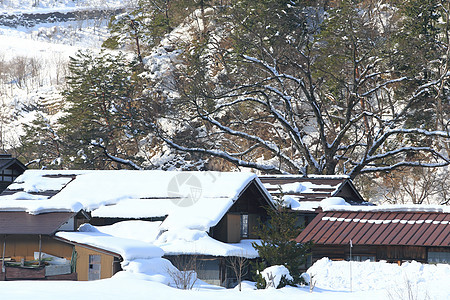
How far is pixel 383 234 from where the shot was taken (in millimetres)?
26609

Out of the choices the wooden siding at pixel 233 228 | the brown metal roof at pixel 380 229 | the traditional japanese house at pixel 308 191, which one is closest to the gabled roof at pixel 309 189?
the traditional japanese house at pixel 308 191

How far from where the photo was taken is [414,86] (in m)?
47.2

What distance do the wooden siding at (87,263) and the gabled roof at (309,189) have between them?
31.5ft

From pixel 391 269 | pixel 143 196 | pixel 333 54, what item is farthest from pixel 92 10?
pixel 391 269

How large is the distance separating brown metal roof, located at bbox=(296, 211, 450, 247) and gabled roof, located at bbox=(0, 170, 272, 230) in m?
4.20

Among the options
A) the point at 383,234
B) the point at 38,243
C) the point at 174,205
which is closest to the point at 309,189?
the point at 174,205

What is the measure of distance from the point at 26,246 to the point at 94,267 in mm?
3875

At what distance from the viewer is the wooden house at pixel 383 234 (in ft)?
83.9

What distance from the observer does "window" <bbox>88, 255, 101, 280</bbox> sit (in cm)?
2600

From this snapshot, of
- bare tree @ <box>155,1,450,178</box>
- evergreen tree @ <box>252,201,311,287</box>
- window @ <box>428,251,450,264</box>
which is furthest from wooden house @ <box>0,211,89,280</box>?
window @ <box>428,251,450,264</box>

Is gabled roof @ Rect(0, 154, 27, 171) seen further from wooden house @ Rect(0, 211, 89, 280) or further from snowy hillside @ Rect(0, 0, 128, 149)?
snowy hillside @ Rect(0, 0, 128, 149)

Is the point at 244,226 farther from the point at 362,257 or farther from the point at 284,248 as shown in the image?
the point at 284,248

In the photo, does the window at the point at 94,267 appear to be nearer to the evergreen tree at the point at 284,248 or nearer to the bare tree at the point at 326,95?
the evergreen tree at the point at 284,248

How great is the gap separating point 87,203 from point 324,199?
11.7 m
